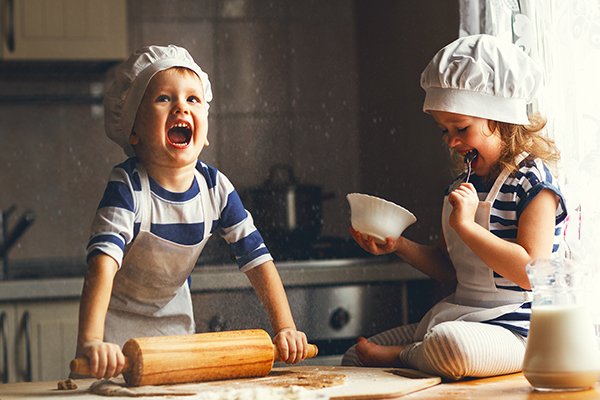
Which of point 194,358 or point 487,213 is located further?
point 487,213

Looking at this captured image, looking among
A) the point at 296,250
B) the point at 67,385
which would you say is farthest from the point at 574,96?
the point at 296,250

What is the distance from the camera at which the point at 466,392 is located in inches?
39.1

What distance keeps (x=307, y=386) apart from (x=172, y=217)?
293 millimetres

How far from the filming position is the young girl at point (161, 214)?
3.67ft

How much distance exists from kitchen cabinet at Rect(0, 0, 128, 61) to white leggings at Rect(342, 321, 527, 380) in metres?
1.20

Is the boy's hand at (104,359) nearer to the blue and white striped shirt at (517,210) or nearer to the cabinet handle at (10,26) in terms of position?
the blue and white striped shirt at (517,210)

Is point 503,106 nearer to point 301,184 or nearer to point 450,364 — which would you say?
point 450,364

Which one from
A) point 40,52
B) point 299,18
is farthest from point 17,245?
point 299,18

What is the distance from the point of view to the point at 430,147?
1888mm

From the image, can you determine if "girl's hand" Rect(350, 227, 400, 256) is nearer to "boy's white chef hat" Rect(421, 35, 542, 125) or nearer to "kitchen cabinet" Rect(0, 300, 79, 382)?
"boy's white chef hat" Rect(421, 35, 542, 125)

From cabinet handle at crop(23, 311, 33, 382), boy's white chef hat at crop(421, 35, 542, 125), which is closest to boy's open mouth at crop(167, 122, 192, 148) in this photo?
boy's white chef hat at crop(421, 35, 542, 125)

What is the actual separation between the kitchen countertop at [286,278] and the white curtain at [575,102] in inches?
24.3

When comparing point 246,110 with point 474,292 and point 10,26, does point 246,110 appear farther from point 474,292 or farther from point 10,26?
point 474,292

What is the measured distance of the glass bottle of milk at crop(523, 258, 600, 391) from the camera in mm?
953
